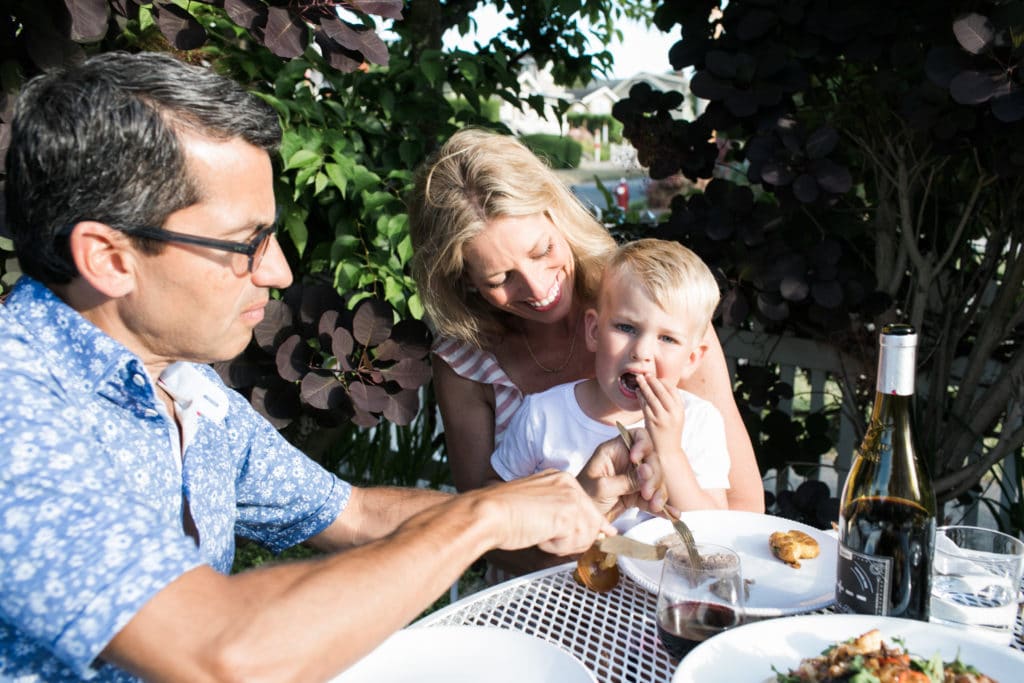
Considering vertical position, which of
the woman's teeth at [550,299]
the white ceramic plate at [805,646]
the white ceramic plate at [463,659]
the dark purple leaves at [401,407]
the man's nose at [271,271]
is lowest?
the dark purple leaves at [401,407]

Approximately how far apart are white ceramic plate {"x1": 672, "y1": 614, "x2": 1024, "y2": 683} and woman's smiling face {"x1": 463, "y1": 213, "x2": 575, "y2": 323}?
3.98 feet

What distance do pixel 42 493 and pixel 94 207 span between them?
0.43 m

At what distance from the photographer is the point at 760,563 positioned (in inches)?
62.6

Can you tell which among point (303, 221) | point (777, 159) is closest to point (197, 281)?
point (303, 221)

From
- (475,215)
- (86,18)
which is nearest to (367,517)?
(475,215)

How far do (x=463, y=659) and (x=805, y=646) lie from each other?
0.51 meters

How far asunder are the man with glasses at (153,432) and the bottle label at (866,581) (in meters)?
0.42

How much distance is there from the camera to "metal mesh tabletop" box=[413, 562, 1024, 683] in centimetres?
135

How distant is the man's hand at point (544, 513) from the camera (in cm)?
131

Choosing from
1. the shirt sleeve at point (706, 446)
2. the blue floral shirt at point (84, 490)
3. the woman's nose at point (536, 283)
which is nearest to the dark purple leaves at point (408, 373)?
the woman's nose at point (536, 283)

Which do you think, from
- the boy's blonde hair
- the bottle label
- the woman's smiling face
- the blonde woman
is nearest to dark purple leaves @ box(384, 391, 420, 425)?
the blonde woman

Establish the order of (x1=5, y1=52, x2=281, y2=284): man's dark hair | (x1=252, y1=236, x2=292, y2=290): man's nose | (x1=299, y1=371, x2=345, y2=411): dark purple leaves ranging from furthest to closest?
(x1=299, y1=371, x2=345, y2=411): dark purple leaves → (x1=252, y1=236, x2=292, y2=290): man's nose → (x1=5, y1=52, x2=281, y2=284): man's dark hair

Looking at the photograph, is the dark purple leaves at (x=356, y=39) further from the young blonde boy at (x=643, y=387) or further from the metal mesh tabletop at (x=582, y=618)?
the metal mesh tabletop at (x=582, y=618)

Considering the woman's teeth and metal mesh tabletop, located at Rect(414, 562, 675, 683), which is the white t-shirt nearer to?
the woman's teeth
